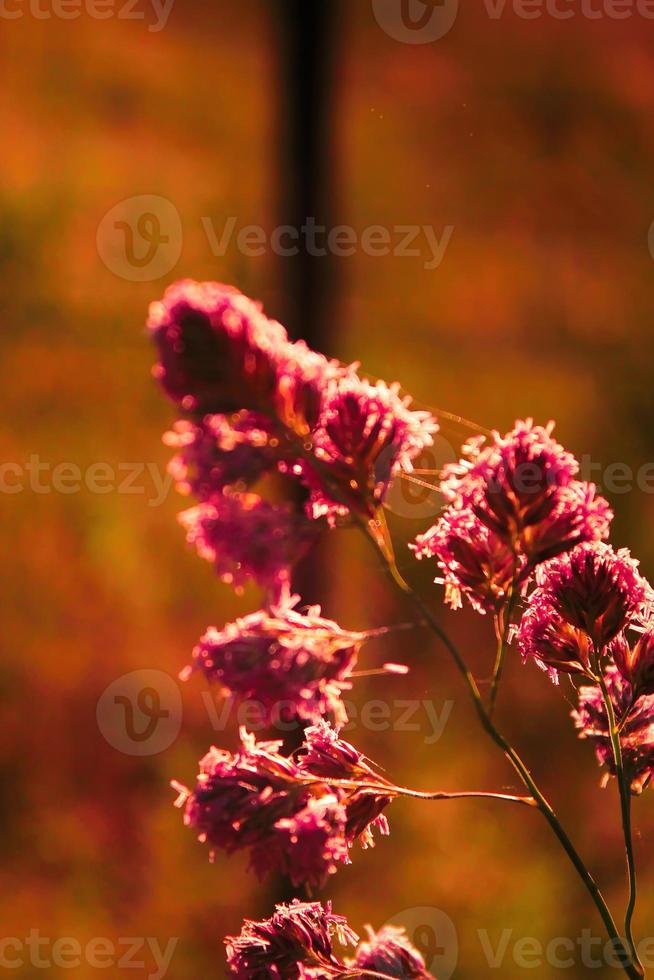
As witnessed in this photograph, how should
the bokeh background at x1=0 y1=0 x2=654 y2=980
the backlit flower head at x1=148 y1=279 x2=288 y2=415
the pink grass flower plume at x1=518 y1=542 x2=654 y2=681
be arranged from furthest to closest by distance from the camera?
the bokeh background at x1=0 y1=0 x2=654 y2=980, the pink grass flower plume at x1=518 y1=542 x2=654 y2=681, the backlit flower head at x1=148 y1=279 x2=288 y2=415

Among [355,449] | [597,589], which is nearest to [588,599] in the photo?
[597,589]

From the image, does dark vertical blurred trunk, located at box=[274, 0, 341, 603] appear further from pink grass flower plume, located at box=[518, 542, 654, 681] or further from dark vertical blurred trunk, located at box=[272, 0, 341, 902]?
pink grass flower plume, located at box=[518, 542, 654, 681]

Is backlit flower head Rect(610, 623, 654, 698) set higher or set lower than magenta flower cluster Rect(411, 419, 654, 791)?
lower

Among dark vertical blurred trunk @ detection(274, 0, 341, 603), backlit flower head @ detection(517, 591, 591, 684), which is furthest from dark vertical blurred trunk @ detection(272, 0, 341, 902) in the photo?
backlit flower head @ detection(517, 591, 591, 684)

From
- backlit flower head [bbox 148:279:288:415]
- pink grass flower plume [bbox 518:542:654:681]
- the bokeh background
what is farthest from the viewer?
the bokeh background

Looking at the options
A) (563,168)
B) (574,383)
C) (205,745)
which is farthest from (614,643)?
(563,168)

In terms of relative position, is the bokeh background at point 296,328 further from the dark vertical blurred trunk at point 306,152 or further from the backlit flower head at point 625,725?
the backlit flower head at point 625,725
